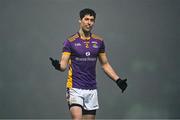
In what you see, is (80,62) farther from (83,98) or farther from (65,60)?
(83,98)

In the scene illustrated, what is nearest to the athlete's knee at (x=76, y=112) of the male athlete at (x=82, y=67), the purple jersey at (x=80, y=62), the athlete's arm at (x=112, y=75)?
the male athlete at (x=82, y=67)

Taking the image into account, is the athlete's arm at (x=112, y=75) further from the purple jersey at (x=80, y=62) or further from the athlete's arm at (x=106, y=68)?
the purple jersey at (x=80, y=62)

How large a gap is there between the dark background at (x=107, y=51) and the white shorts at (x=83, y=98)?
386 cm

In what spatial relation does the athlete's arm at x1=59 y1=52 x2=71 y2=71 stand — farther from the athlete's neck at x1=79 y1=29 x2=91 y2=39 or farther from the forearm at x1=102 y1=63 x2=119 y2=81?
the forearm at x1=102 y1=63 x2=119 y2=81

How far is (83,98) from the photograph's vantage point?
725 cm

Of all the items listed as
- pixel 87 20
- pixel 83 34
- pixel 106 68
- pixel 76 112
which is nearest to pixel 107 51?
pixel 106 68

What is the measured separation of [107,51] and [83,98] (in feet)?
13.1

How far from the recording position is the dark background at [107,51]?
36.6ft

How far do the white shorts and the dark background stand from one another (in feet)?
12.6

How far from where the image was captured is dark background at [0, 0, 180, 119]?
439 inches
